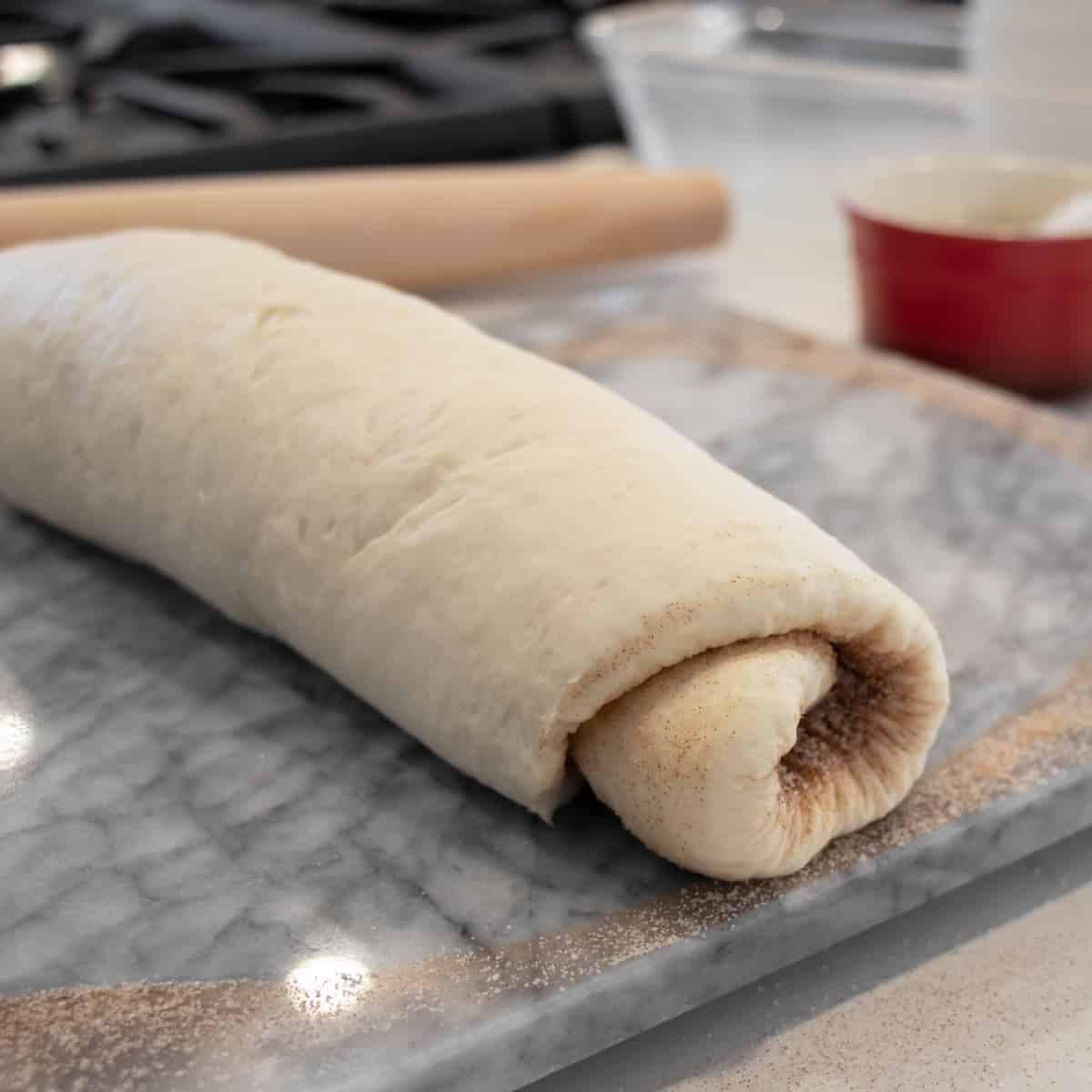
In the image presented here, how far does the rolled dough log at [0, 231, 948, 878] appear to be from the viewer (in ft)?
2.62

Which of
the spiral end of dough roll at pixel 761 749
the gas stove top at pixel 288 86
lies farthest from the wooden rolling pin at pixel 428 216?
the spiral end of dough roll at pixel 761 749

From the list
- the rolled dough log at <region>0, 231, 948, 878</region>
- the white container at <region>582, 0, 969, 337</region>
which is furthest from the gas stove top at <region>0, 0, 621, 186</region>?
the rolled dough log at <region>0, 231, 948, 878</region>

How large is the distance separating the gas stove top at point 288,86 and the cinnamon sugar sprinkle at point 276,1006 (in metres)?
1.59

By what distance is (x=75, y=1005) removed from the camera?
760 millimetres

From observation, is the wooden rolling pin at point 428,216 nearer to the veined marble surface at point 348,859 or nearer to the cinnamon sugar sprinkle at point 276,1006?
the veined marble surface at point 348,859

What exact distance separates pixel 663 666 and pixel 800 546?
0.12m

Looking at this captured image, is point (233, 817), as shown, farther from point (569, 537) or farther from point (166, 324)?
point (166, 324)

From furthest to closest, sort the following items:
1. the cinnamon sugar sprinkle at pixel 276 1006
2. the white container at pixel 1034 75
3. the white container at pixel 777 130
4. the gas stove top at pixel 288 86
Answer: the gas stove top at pixel 288 86, the white container at pixel 777 130, the white container at pixel 1034 75, the cinnamon sugar sprinkle at pixel 276 1006

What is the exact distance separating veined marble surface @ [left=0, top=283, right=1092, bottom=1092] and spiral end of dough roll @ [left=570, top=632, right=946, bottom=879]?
36 millimetres

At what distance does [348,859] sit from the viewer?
870mm

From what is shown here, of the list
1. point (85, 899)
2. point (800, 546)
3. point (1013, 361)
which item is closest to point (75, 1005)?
point (85, 899)

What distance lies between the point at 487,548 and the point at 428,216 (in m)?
1.06

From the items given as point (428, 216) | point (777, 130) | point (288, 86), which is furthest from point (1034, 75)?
point (288, 86)

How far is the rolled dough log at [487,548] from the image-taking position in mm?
800
